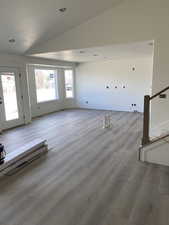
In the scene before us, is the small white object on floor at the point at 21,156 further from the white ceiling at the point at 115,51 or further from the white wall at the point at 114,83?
the white wall at the point at 114,83

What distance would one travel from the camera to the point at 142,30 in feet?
13.1

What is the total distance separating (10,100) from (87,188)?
4.58 meters

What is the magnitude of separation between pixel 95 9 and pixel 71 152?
143 inches

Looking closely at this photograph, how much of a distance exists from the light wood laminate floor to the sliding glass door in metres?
1.77

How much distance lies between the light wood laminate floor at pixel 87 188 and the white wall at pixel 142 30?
1544 mm

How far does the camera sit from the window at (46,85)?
7.70 m

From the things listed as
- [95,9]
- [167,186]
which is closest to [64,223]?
[167,186]

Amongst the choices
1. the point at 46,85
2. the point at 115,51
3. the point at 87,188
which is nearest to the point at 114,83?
the point at 115,51

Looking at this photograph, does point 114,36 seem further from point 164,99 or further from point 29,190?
point 29,190

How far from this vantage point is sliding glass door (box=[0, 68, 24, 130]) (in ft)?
18.1

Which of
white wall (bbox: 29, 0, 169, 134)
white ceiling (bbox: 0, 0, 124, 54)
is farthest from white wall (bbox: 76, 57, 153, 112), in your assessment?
white ceiling (bbox: 0, 0, 124, 54)

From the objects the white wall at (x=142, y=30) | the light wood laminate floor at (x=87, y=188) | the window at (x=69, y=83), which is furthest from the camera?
the window at (x=69, y=83)

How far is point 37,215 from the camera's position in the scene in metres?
2.00

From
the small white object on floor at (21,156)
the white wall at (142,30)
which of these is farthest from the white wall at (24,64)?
the small white object on floor at (21,156)
